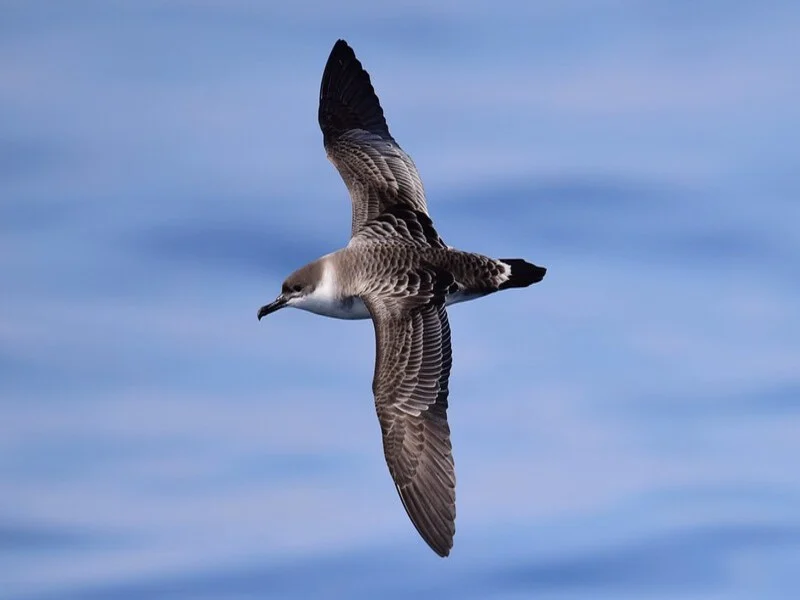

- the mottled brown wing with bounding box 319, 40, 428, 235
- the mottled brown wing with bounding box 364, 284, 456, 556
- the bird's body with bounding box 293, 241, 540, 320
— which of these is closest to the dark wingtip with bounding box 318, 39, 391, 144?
the mottled brown wing with bounding box 319, 40, 428, 235

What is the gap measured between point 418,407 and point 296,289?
6.88ft

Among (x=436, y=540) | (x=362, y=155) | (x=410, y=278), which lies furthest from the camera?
(x=362, y=155)

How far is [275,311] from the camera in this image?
Result: 16.2 meters

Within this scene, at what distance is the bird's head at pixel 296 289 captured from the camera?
1575cm

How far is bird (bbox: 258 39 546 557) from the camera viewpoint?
14430 millimetres

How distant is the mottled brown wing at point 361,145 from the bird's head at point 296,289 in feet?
2.96

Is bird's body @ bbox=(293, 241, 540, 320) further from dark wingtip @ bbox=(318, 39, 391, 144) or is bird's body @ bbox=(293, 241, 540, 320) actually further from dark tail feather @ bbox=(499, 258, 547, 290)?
dark wingtip @ bbox=(318, 39, 391, 144)

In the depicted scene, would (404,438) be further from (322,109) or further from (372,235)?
(322,109)

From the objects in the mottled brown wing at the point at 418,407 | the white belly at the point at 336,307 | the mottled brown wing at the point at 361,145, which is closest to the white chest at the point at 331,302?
the white belly at the point at 336,307

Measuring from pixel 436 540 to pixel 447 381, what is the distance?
1589 mm

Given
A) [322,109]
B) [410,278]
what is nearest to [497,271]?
[410,278]

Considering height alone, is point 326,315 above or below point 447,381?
above

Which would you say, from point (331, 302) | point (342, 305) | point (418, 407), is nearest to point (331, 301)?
point (331, 302)

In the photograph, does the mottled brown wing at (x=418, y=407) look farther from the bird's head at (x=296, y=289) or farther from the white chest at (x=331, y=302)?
the bird's head at (x=296, y=289)
